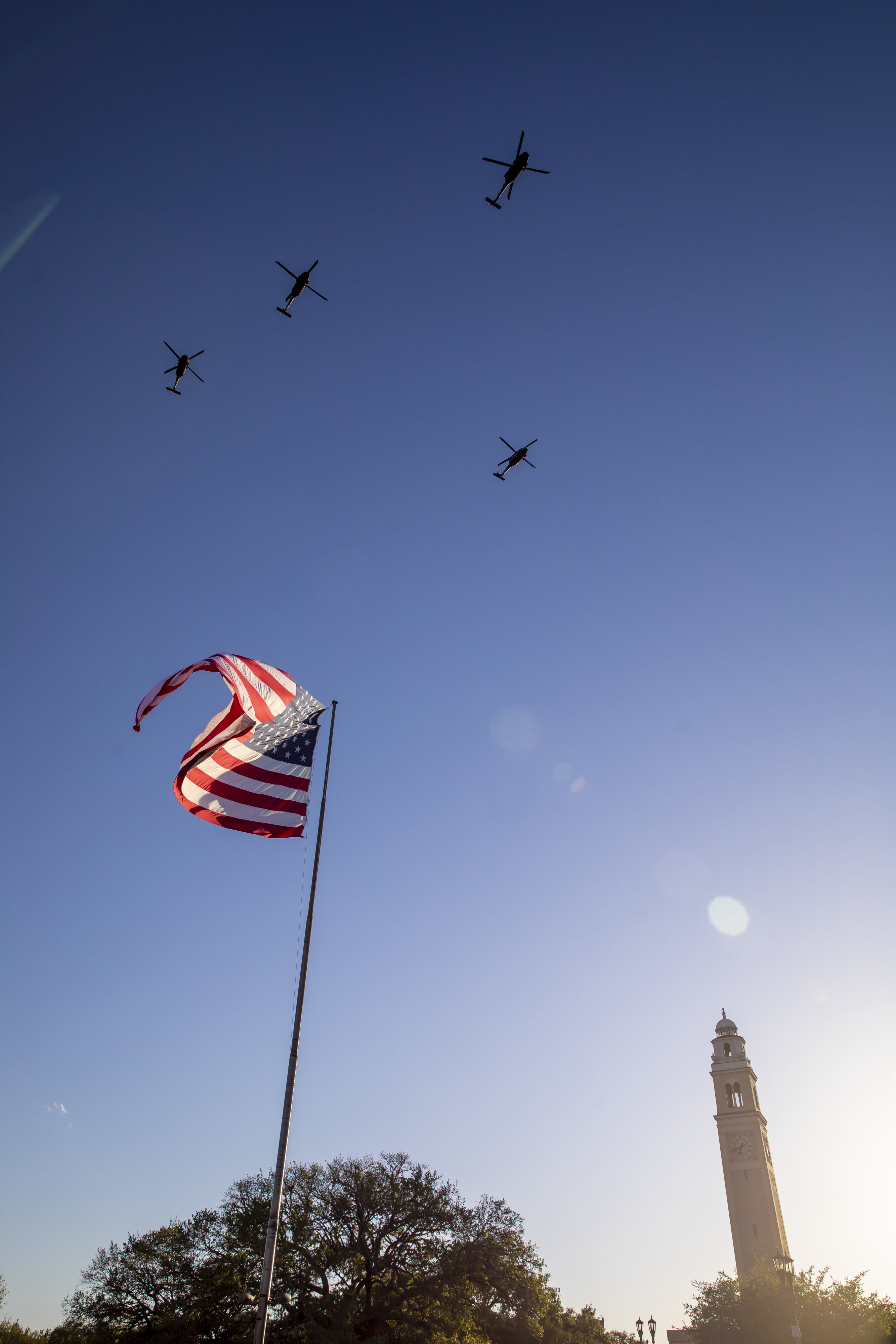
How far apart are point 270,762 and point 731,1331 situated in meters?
48.3

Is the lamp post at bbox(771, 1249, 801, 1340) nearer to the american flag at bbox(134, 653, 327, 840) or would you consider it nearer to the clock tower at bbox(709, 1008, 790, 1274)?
the american flag at bbox(134, 653, 327, 840)

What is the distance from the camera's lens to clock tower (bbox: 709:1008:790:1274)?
62.2 meters

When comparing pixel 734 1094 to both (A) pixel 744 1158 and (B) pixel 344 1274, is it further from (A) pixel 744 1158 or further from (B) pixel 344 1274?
(B) pixel 344 1274

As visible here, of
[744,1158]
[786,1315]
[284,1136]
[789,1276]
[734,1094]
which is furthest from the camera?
[734,1094]

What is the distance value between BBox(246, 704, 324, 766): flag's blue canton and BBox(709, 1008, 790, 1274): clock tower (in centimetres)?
6250

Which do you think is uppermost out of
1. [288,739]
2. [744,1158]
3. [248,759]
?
[744,1158]

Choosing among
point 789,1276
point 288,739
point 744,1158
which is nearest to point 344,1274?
point 789,1276

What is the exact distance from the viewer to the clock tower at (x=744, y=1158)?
62156mm

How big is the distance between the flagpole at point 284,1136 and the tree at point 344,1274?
2074cm

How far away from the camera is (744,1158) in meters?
65.4

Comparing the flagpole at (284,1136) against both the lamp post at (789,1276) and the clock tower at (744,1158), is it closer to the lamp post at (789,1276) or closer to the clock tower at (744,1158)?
the lamp post at (789,1276)

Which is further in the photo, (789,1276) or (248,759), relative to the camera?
(789,1276)

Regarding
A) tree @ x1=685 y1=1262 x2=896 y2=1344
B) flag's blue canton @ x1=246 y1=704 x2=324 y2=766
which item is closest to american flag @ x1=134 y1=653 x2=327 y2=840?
flag's blue canton @ x1=246 y1=704 x2=324 y2=766

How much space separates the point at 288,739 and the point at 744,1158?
66186mm
